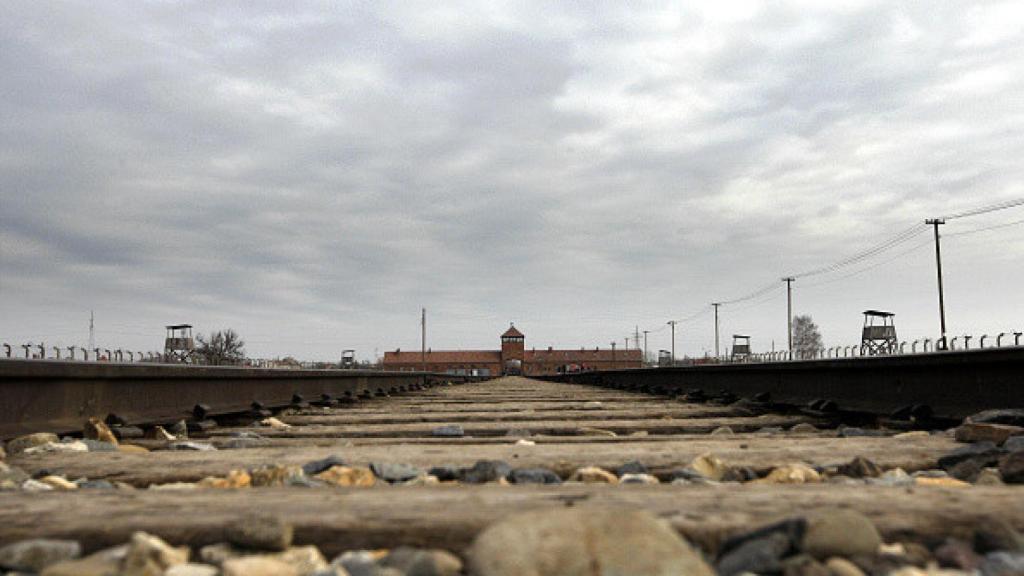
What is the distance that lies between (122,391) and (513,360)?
112 meters

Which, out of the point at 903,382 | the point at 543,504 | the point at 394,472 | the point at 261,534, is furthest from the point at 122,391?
the point at 903,382

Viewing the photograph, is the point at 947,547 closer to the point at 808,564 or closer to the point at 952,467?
the point at 808,564

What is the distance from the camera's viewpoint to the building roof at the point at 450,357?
114938 millimetres

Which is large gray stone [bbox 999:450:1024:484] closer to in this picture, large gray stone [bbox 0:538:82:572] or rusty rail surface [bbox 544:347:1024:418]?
rusty rail surface [bbox 544:347:1024:418]

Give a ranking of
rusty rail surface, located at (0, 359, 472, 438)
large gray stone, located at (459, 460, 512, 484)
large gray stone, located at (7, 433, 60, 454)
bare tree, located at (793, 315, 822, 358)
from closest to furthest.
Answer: large gray stone, located at (459, 460, 512, 484), large gray stone, located at (7, 433, 60, 454), rusty rail surface, located at (0, 359, 472, 438), bare tree, located at (793, 315, 822, 358)

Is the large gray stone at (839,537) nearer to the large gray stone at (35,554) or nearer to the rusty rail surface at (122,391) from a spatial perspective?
the large gray stone at (35,554)

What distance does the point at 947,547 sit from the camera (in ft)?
5.59

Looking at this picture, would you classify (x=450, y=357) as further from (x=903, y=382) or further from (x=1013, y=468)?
(x=1013, y=468)

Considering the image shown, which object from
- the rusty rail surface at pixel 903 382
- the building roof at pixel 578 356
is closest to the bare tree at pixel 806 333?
the building roof at pixel 578 356

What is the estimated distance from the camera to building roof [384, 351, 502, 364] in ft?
377

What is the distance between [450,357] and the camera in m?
117

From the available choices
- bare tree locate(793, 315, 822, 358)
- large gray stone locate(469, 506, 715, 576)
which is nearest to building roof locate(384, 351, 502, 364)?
bare tree locate(793, 315, 822, 358)

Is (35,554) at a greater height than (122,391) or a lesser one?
lesser

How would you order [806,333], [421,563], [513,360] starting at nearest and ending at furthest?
[421,563], [513,360], [806,333]
